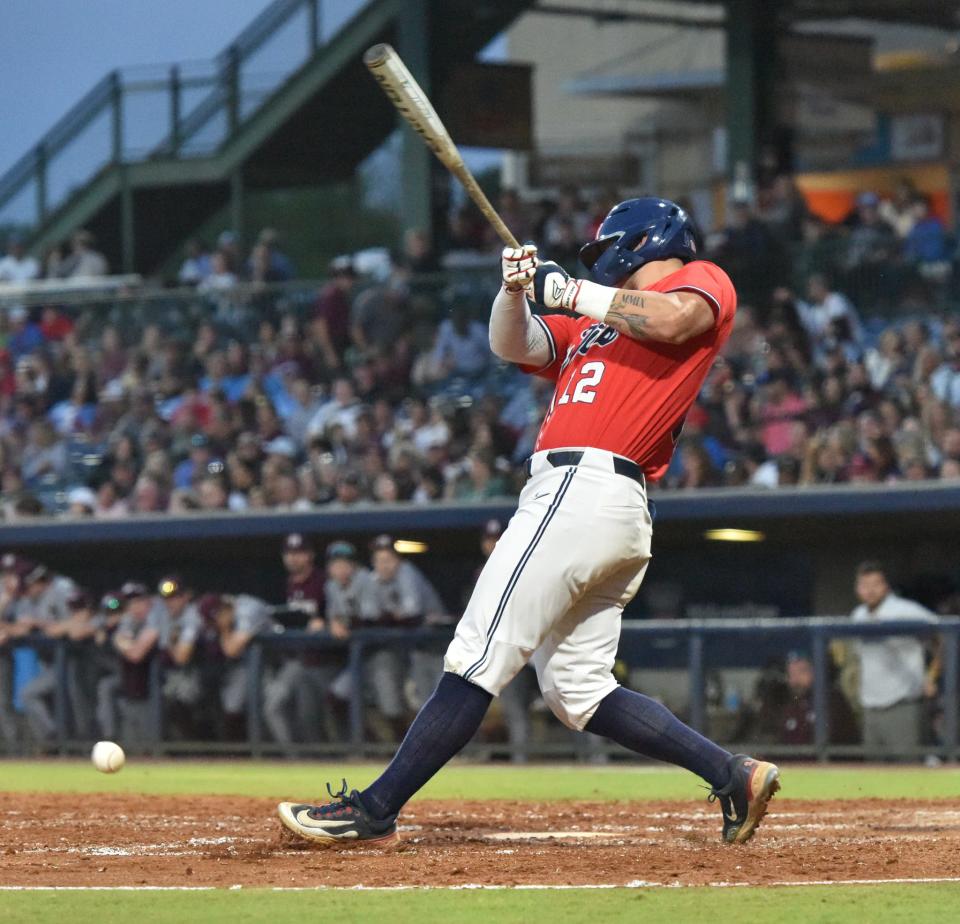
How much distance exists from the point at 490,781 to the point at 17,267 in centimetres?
1122

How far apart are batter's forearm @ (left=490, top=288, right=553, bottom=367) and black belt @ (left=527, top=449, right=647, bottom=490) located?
378mm

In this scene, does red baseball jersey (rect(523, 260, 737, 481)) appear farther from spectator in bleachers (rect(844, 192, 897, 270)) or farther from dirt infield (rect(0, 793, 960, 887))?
spectator in bleachers (rect(844, 192, 897, 270))

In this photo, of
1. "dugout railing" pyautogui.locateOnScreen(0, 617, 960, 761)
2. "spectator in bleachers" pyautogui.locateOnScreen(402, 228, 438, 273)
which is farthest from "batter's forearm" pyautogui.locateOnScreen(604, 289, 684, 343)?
"spectator in bleachers" pyautogui.locateOnScreen(402, 228, 438, 273)

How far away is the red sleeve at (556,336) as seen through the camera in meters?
5.47

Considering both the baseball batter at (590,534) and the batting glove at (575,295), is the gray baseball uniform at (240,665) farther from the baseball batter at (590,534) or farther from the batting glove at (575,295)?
the batting glove at (575,295)

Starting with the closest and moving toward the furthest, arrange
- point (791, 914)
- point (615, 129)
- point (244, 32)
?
point (791, 914)
point (244, 32)
point (615, 129)

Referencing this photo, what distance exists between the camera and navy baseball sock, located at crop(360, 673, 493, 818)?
4.96 metres

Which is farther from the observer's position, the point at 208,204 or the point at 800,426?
the point at 208,204

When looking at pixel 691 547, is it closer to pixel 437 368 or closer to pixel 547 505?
pixel 437 368

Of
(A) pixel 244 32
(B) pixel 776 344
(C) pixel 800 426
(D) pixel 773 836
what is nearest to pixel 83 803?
(D) pixel 773 836

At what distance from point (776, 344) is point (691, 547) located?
5.13ft

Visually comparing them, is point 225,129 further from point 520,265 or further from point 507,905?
point 507,905

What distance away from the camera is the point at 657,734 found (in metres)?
5.17

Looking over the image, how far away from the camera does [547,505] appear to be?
5.01 metres
